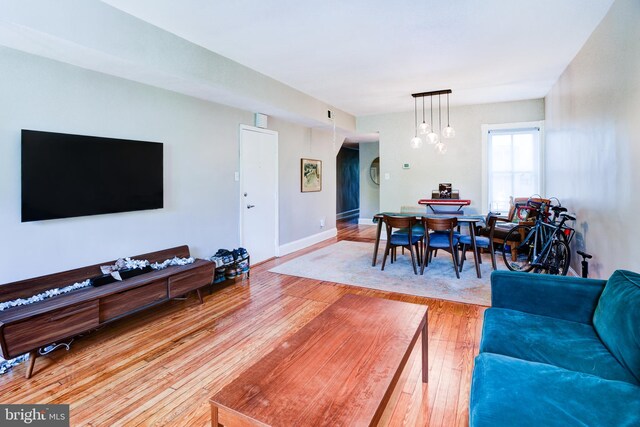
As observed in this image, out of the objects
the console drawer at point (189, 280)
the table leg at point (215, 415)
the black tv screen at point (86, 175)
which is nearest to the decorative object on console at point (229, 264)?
the console drawer at point (189, 280)

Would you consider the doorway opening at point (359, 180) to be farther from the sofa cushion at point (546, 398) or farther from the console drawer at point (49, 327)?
the sofa cushion at point (546, 398)

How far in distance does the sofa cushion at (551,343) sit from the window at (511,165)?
4.74 metres

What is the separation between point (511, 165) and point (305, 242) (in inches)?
158

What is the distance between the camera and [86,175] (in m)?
2.86

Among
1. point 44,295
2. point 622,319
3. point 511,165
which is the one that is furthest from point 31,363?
point 511,165

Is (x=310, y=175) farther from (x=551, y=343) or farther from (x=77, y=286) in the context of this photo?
(x=551, y=343)

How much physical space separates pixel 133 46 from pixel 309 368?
2.85 metres

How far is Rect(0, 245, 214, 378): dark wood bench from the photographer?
2092 millimetres

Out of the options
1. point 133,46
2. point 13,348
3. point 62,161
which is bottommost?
point 13,348

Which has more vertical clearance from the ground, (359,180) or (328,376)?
(359,180)

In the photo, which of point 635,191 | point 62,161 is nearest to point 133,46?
point 62,161

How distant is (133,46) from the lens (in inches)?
107

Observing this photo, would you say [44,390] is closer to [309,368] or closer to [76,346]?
[76,346]

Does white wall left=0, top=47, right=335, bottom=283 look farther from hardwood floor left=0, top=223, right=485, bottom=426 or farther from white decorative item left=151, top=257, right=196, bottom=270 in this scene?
hardwood floor left=0, top=223, right=485, bottom=426
